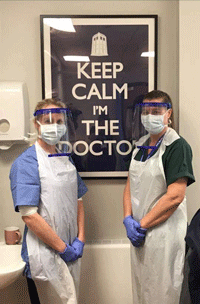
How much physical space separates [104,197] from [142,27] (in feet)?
3.64

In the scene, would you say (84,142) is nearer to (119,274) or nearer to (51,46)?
(51,46)

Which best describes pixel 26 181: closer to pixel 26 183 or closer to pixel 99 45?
pixel 26 183

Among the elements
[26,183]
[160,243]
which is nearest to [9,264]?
[26,183]

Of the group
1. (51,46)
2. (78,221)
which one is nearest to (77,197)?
(78,221)

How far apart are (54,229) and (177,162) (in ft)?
2.30

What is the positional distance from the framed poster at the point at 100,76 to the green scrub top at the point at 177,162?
51 centimetres

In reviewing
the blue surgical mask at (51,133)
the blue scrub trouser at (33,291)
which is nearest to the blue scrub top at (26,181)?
the blue surgical mask at (51,133)

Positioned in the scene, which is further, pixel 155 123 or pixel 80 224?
pixel 80 224

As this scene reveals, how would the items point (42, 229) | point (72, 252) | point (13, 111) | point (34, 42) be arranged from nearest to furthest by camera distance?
point (42, 229), point (72, 252), point (13, 111), point (34, 42)

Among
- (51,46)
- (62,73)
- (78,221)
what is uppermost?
(51,46)

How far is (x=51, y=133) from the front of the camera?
1863 millimetres

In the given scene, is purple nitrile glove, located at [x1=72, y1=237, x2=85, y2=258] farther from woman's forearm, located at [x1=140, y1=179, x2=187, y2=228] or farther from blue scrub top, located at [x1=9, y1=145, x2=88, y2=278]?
woman's forearm, located at [x1=140, y1=179, x2=187, y2=228]

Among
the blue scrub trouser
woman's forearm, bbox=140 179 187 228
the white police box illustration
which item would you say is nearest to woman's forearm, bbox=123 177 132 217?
woman's forearm, bbox=140 179 187 228

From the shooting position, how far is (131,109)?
233 centimetres
